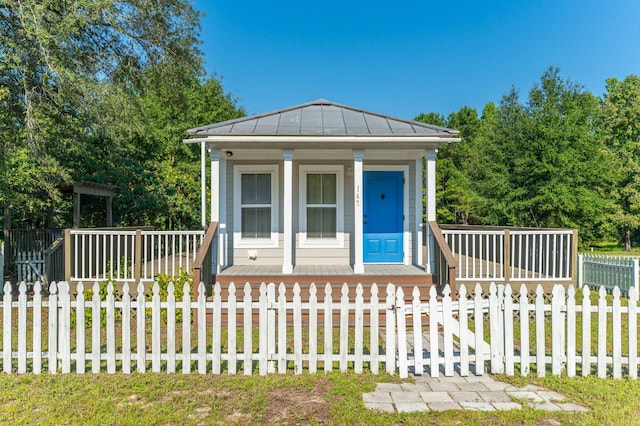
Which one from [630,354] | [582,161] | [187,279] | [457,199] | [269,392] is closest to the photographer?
[269,392]

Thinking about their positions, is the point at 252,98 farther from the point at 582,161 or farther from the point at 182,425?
the point at 182,425

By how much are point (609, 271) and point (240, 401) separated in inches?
408

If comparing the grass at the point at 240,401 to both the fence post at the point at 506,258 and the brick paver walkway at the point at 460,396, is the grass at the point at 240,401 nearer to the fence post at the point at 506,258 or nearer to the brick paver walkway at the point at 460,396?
the brick paver walkway at the point at 460,396

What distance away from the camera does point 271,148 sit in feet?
26.9

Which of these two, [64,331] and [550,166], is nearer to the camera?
[64,331]

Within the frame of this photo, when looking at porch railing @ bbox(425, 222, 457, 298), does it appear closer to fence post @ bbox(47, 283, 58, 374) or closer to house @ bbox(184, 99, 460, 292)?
house @ bbox(184, 99, 460, 292)

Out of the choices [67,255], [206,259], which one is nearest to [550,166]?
[206,259]

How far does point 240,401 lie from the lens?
3727 millimetres

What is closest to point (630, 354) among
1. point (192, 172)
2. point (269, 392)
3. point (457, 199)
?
point (269, 392)

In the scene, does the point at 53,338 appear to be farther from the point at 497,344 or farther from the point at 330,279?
the point at 497,344

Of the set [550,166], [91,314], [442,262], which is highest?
[550,166]

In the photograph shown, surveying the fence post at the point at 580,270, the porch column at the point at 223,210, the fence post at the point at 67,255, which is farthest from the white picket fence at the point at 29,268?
the fence post at the point at 580,270

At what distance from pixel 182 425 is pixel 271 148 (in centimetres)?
580

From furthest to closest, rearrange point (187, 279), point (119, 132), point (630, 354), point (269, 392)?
point (119, 132), point (187, 279), point (630, 354), point (269, 392)
